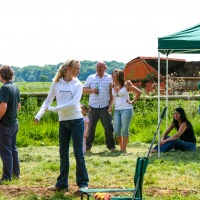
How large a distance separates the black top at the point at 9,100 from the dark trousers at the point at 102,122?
3379 mm

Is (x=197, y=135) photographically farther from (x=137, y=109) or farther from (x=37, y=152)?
(x=37, y=152)

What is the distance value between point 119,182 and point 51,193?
102cm

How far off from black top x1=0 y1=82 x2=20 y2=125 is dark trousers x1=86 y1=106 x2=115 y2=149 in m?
3.38

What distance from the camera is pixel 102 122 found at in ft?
34.8

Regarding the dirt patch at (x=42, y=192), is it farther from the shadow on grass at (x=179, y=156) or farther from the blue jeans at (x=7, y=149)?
the shadow on grass at (x=179, y=156)

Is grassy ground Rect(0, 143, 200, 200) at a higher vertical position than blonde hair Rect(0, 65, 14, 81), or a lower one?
lower

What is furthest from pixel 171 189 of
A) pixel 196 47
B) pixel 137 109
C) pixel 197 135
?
pixel 137 109

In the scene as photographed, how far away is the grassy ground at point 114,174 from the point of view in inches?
256

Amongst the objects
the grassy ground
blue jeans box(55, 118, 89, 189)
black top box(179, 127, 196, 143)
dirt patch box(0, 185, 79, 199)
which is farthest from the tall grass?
blue jeans box(55, 118, 89, 189)

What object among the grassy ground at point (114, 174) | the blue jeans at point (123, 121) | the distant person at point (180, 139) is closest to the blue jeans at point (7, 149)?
the grassy ground at point (114, 174)

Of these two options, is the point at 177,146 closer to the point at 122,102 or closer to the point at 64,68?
the point at 122,102

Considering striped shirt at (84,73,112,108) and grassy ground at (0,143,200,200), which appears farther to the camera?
striped shirt at (84,73,112,108)

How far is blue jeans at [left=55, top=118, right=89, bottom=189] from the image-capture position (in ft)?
21.1

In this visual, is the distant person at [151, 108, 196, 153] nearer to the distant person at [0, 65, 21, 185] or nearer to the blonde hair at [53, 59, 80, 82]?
the distant person at [0, 65, 21, 185]
